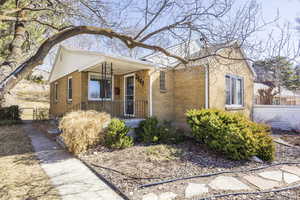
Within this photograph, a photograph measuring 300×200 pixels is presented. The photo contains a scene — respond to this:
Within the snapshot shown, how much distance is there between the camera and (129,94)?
383 inches

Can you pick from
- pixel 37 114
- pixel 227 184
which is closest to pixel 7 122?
pixel 37 114

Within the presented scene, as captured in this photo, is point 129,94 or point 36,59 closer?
point 36,59

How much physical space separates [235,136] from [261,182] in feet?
4.82

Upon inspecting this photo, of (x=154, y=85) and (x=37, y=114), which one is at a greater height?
(x=154, y=85)

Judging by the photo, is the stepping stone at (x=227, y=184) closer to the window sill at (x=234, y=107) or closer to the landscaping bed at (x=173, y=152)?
the landscaping bed at (x=173, y=152)

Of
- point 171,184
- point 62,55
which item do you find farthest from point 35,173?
point 62,55

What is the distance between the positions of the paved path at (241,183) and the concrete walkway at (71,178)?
37.4 inches

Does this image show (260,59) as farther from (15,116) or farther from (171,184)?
(15,116)

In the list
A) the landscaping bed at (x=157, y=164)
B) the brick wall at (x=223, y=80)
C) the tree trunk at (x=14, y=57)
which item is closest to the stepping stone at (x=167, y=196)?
the landscaping bed at (x=157, y=164)

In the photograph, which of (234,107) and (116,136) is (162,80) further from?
(234,107)

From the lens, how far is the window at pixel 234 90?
394 inches

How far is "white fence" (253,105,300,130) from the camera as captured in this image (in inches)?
403

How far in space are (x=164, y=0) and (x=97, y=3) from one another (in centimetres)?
223

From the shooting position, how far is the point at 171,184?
3643mm
